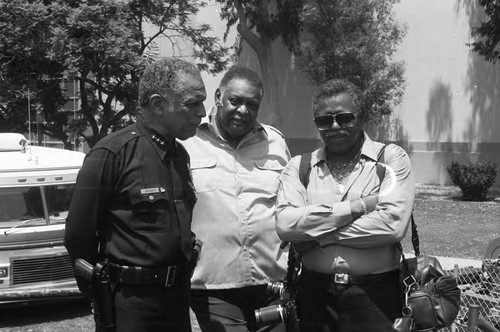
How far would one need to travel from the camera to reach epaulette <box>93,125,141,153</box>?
273cm

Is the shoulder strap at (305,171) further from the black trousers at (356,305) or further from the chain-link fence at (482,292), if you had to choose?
the chain-link fence at (482,292)

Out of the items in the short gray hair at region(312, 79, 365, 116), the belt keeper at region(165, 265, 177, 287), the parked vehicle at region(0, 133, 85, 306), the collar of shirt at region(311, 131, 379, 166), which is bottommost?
the parked vehicle at region(0, 133, 85, 306)

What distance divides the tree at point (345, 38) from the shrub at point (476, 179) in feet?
13.0

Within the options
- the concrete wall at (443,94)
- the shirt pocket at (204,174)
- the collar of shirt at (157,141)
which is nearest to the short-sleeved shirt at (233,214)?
the shirt pocket at (204,174)

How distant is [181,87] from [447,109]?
1988 centimetres

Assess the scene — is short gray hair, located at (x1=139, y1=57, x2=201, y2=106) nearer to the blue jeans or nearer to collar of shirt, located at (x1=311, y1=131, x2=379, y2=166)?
collar of shirt, located at (x1=311, y1=131, x2=379, y2=166)

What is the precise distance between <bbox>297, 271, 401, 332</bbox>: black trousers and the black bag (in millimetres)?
90

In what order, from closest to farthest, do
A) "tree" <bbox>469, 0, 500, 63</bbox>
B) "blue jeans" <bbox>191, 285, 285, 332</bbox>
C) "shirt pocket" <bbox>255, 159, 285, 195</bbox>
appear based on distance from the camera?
"blue jeans" <bbox>191, 285, 285, 332</bbox>
"shirt pocket" <bbox>255, 159, 285, 195</bbox>
"tree" <bbox>469, 0, 500, 63</bbox>

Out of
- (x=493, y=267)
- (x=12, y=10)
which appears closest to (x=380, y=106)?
(x=12, y=10)

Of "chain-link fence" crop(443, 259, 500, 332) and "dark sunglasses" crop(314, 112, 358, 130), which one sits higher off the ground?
"dark sunglasses" crop(314, 112, 358, 130)

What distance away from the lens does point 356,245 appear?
2914 mm

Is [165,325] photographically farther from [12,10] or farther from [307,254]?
[12,10]

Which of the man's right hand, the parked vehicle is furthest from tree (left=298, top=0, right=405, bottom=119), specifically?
the man's right hand

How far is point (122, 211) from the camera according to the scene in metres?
2.71
